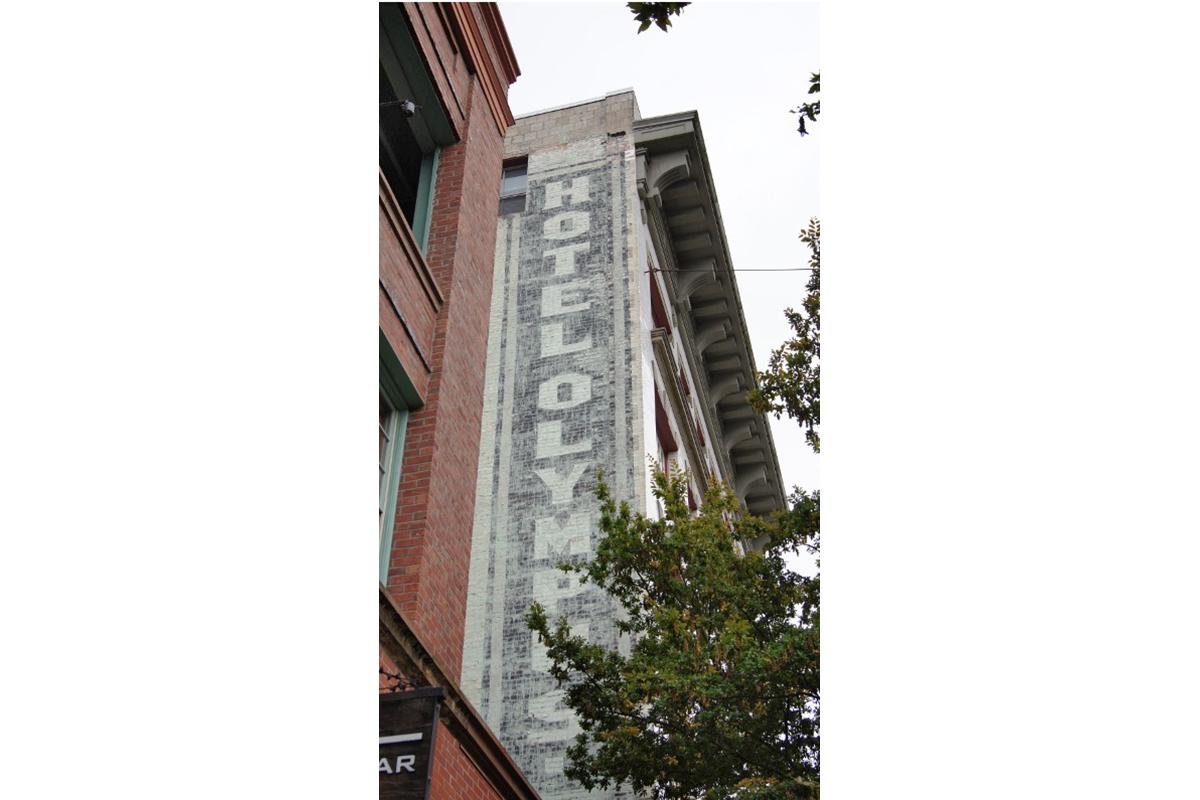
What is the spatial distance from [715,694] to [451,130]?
21.7 ft

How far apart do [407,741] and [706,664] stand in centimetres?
717

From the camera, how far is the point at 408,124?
12133 mm

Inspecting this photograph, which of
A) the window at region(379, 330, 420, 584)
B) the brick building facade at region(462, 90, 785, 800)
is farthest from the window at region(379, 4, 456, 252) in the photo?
the brick building facade at region(462, 90, 785, 800)

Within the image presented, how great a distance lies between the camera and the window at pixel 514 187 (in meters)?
27.5

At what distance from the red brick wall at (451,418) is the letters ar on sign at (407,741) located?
156 cm

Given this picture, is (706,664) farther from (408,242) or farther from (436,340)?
(408,242)

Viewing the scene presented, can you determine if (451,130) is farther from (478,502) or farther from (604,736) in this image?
(478,502)

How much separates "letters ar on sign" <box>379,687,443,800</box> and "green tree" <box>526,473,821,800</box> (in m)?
5.95

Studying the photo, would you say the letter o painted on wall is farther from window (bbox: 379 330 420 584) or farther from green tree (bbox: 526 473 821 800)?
window (bbox: 379 330 420 584)

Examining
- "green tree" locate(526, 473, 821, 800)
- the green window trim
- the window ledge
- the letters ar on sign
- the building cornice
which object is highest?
the building cornice

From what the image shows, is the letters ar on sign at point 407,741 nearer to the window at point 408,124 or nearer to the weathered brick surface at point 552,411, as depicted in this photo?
the window at point 408,124

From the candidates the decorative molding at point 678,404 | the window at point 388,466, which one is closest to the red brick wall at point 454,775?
the window at point 388,466

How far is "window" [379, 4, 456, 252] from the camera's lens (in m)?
11.4

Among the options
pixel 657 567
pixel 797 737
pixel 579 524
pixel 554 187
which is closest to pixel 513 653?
pixel 579 524
